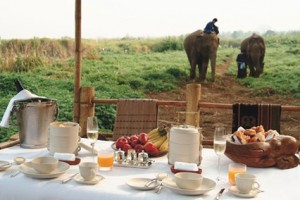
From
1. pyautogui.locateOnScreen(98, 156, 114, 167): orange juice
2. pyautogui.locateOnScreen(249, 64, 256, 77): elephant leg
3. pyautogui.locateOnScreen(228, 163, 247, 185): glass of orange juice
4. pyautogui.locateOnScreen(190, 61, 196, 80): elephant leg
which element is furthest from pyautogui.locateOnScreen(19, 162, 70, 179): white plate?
pyautogui.locateOnScreen(249, 64, 256, 77): elephant leg

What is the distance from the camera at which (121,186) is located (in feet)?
5.02

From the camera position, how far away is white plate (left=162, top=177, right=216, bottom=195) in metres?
1.44

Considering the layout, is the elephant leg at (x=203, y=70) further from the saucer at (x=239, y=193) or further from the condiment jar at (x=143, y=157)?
the saucer at (x=239, y=193)

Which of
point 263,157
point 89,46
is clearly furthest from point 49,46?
point 263,157

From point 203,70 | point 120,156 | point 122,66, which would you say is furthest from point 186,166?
point 122,66

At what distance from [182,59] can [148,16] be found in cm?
386

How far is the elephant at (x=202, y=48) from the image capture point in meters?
12.9

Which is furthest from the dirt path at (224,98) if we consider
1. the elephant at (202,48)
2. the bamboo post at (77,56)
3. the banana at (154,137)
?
the banana at (154,137)

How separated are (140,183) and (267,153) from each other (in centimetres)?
54

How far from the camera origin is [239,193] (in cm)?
147

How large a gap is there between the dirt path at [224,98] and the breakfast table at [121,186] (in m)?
8.33

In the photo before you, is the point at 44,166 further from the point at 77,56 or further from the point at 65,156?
the point at 77,56

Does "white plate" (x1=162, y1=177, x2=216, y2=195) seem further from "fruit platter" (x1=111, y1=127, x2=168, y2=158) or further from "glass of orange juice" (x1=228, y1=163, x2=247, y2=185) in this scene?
"fruit platter" (x1=111, y1=127, x2=168, y2=158)

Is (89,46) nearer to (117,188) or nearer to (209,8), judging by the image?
(209,8)
